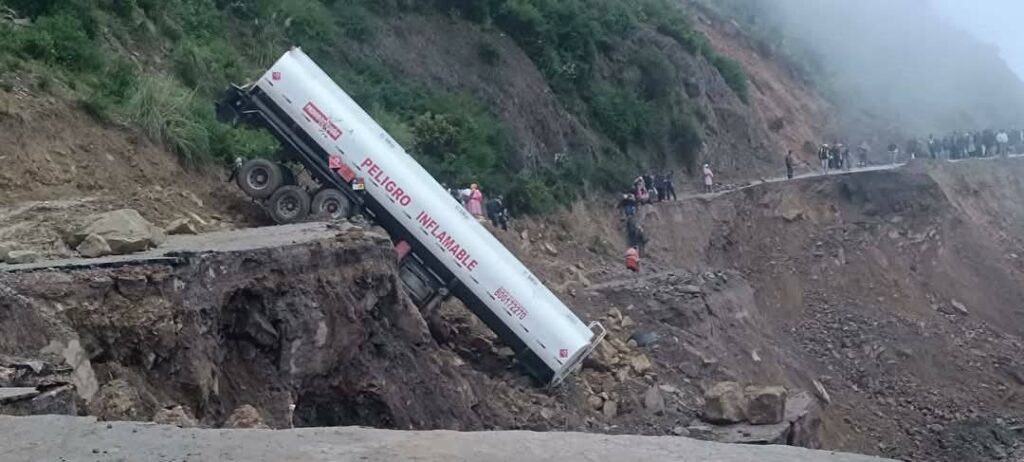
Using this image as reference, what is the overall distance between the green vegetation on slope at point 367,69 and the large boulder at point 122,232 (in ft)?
15.2

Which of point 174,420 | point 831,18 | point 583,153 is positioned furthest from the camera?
point 831,18

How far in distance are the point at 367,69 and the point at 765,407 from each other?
49.8 feet

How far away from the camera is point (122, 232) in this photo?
1080 cm

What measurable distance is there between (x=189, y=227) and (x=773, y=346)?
14647 millimetres

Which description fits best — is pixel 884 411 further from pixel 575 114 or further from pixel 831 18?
pixel 831 18

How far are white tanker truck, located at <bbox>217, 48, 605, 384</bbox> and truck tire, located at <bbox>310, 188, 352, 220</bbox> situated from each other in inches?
0.6

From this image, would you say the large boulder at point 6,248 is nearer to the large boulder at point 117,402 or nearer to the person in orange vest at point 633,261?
the large boulder at point 117,402

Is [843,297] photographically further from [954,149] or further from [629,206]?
[954,149]

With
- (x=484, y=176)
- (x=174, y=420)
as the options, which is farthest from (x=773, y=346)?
(x=174, y=420)

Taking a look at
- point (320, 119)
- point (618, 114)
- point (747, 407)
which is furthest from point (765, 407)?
point (618, 114)

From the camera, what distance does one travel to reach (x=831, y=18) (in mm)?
76688

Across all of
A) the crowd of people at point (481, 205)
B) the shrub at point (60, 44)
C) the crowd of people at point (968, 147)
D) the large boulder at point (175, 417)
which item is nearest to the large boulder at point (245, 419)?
the large boulder at point (175, 417)

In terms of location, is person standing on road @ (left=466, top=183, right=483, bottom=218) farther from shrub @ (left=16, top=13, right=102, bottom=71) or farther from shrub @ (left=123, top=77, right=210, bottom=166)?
shrub @ (left=16, top=13, right=102, bottom=71)

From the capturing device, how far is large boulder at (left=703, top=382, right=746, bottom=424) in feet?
54.0
